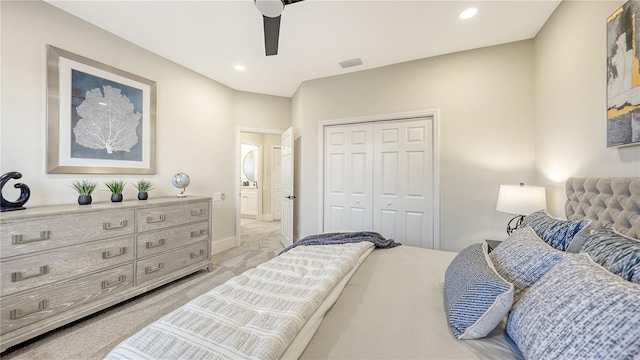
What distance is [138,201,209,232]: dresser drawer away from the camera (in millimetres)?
2273

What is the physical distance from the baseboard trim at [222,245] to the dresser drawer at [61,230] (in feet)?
4.94

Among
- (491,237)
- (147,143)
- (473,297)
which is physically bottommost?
(491,237)

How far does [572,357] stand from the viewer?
59 cm

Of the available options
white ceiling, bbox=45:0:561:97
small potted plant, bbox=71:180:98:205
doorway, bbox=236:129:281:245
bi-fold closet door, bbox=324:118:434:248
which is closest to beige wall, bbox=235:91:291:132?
white ceiling, bbox=45:0:561:97

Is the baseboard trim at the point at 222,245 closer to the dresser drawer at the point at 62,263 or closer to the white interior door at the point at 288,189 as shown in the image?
the white interior door at the point at 288,189

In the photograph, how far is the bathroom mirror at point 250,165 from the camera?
6679 millimetres

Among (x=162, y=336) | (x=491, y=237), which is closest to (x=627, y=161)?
(x=491, y=237)

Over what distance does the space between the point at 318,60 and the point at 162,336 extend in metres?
3.06

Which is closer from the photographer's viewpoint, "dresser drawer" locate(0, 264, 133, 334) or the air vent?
"dresser drawer" locate(0, 264, 133, 334)

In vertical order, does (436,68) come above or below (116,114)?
above

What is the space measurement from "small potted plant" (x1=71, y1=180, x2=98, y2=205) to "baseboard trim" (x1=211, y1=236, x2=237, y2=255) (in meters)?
1.67

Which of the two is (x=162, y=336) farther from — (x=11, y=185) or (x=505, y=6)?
(x=505, y=6)

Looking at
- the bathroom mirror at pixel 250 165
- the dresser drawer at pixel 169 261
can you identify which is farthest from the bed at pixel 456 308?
the bathroom mirror at pixel 250 165

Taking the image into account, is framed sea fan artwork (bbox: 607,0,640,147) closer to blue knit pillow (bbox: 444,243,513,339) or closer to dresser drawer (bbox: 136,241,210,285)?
blue knit pillow (bbox: 444,243,513,339)
